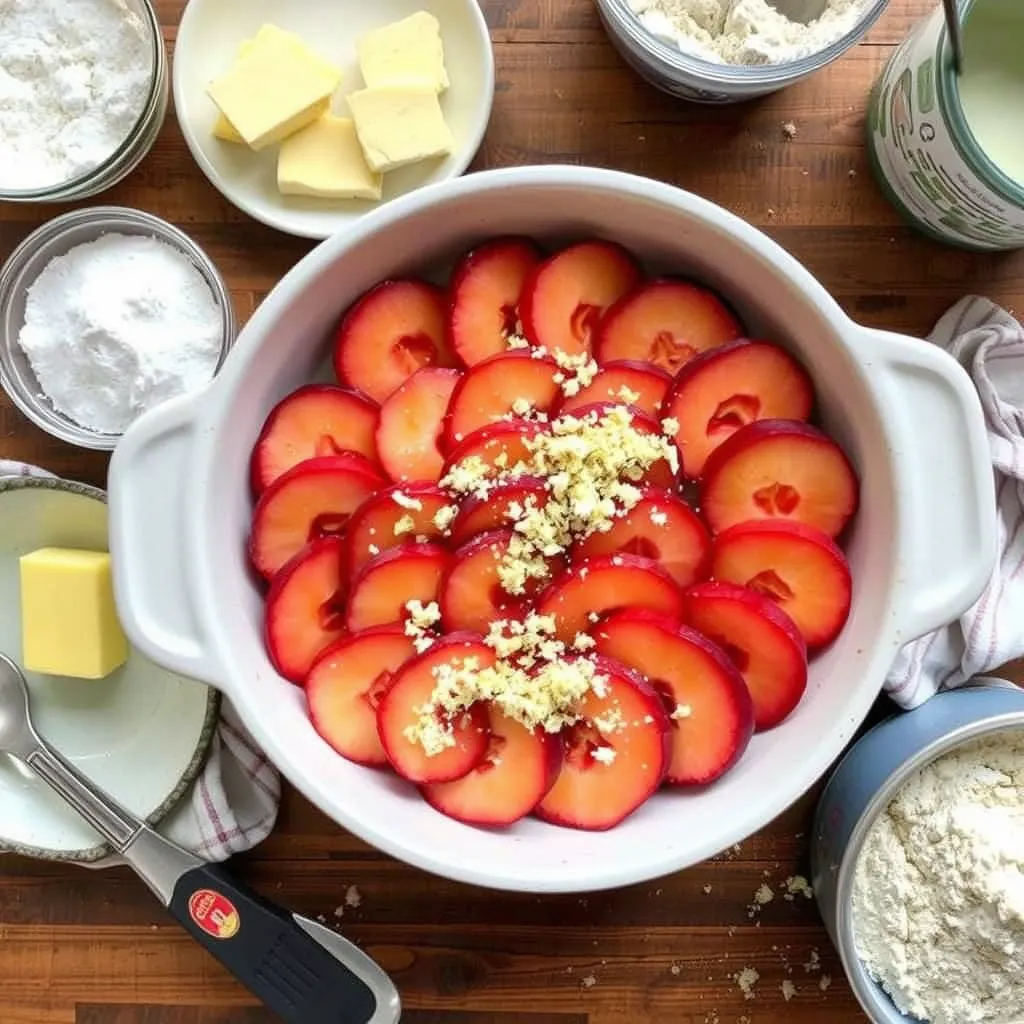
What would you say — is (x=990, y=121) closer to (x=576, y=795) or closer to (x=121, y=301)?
(x=576, y=795)

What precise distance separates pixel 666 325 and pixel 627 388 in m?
0.07

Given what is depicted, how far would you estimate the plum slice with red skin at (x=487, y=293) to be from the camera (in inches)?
36.2

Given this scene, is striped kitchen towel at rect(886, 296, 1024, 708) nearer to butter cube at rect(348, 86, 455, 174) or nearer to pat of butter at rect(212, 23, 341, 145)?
butter cube at rect(348, 86, 455, 174)

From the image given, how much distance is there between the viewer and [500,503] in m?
0.84

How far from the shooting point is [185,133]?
1007 millimetres

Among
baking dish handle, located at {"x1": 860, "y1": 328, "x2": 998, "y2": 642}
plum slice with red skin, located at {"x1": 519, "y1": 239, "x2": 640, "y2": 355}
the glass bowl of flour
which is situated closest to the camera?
baking dish handle, located at {"x1": 860, "y1": 328, "x2": 998, "y2": 642}

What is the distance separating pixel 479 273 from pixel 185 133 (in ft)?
0.98

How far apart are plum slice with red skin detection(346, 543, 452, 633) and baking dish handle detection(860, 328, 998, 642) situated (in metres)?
0.32

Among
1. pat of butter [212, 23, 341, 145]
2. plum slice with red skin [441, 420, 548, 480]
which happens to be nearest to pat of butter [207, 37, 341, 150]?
pat of butter [212, 23, 341, 145]

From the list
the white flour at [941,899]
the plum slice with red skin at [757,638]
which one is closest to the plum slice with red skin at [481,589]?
the plum slice with red skin at [757,638]

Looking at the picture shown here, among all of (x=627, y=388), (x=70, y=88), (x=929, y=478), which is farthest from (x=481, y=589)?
(x=70, y=88)

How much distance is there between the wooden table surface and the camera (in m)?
1.03

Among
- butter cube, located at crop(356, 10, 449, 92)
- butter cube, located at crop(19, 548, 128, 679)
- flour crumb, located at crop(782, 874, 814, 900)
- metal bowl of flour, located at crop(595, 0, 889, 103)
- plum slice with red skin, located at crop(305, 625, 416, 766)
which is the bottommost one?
flour crumb, located at crop(782, 874, 814, 900)

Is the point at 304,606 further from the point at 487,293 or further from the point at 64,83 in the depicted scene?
the point at 64,83
